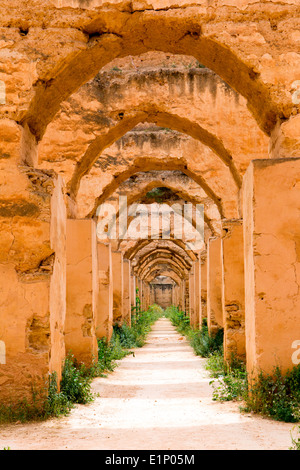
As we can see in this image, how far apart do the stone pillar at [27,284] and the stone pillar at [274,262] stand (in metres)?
2.00

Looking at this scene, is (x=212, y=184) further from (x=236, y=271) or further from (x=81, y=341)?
(x=81, y=341)

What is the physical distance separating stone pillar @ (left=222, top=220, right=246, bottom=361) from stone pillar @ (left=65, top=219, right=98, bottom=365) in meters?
2.13

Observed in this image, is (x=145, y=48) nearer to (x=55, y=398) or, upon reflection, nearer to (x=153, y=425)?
(x=55, y=398)

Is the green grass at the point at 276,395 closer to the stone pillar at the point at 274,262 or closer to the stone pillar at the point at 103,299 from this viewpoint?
the stone pillar at the point at 274,262

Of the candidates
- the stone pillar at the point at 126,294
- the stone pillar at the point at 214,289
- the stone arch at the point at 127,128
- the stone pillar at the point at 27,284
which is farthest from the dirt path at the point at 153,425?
the stone pillar at the point at 126,294

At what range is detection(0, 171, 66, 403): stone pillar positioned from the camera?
178 inches

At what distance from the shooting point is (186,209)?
14.0 m

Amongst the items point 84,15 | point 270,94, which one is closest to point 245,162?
point 270,94

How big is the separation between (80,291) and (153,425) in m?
3.41

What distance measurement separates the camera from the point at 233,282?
7789 millimetres

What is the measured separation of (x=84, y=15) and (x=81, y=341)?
466cm

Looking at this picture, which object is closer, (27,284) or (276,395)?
(276,395)

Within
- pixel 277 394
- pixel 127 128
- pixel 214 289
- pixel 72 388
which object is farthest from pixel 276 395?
pixel 127 128

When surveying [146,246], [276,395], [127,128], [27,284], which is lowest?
[276,395]
